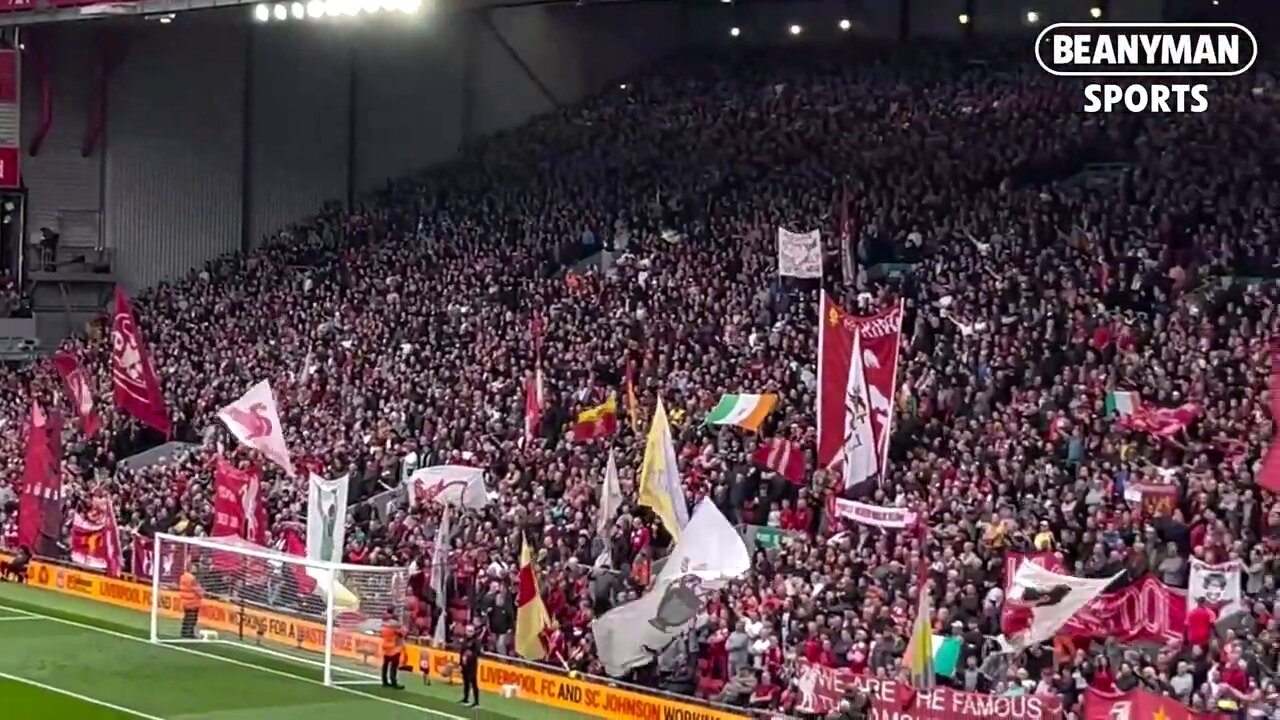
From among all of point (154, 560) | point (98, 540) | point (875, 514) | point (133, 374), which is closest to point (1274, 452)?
point (875, 514)

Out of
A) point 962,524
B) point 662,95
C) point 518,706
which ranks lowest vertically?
point 518,706

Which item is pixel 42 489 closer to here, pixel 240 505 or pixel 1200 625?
pixel 240 505

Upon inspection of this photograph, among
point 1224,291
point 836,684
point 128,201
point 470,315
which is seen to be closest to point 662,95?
point 470,315

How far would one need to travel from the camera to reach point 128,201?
57250mm

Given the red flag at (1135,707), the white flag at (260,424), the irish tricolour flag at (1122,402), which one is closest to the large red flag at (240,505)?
the white flag at (260,424)

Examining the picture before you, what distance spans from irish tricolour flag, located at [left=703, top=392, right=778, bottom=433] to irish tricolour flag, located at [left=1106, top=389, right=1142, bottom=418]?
594cm

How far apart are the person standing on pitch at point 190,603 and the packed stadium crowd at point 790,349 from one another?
2794 mm

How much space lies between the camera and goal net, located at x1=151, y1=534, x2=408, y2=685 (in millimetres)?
34594

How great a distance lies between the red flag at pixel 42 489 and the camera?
43.1 metres

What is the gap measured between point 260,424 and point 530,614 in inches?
367

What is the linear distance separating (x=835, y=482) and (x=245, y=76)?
29432mm

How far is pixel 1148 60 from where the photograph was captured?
36.4 m

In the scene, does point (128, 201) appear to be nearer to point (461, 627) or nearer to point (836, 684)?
point (461, 627)

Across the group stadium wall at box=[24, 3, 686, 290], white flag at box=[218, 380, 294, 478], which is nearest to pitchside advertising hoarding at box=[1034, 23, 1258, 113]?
white flag at box=[218, 380, 294, 478]
